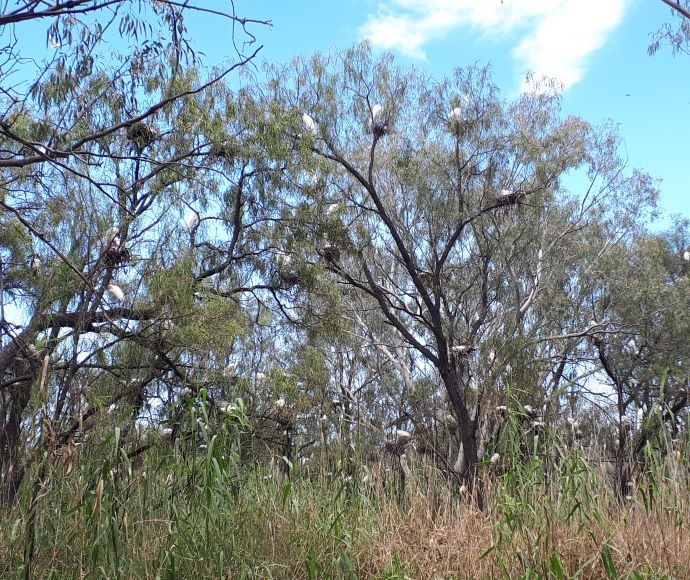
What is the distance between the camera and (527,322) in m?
14.8

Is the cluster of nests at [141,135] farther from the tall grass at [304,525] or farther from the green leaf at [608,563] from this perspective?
the green leaf at [608,563]

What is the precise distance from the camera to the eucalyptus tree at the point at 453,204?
9.95m

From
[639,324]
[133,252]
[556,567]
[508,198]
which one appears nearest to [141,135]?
[133,252]

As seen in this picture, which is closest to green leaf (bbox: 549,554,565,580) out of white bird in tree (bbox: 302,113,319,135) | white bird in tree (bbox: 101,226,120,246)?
white bird in tree (bbox: 101,226,120,246)

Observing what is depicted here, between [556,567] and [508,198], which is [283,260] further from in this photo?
[556,567]

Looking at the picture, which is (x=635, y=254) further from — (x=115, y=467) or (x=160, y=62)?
(x=115, y=467)

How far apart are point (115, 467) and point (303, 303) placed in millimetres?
6298

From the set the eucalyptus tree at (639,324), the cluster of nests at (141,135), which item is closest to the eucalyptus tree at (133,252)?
the cluster of nests at (141,135)

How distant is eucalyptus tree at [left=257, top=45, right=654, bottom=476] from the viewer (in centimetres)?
995

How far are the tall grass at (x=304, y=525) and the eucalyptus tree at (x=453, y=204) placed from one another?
515cm

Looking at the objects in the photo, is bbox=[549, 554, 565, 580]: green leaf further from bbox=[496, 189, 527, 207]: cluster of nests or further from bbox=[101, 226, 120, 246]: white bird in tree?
bbox=[496, 189, 527, 207]: cluster of nests

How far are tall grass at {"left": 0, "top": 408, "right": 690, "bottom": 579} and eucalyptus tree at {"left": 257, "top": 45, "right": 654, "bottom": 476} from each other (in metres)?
5.15

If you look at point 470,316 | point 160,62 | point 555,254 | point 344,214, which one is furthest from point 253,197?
point 555,254

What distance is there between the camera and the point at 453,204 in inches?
454
